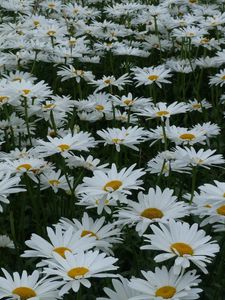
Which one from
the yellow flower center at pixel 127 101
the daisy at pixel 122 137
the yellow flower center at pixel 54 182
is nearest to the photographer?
the yellow flower center at pixel 54 182

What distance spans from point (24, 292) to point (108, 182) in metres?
0.66

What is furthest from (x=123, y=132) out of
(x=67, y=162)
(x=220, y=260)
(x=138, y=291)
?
(x=138, y=291)

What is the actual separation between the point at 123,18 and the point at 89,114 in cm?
261

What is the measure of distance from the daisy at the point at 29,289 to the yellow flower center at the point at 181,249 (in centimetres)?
36

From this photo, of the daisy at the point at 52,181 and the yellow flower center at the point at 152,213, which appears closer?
the yellow flower center at the point at 152,213

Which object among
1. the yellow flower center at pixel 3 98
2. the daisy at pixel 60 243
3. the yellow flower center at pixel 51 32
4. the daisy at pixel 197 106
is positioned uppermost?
the yellow flower center at pixel 51 32

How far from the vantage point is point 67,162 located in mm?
2799

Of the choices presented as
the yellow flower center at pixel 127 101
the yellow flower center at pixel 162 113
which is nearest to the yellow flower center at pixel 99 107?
the yellow flower center at pixel 127 101

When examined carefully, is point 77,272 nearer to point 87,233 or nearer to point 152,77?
point 87,233

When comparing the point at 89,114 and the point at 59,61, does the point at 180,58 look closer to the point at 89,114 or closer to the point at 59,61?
the point at 59,61

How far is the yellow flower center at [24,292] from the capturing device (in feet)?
5.60

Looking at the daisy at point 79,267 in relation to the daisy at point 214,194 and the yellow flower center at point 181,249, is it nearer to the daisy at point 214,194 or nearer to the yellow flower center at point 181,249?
the yellow flower center at point 181,249

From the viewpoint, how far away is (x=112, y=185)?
2.25m

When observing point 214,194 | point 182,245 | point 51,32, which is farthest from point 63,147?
point 51,32
